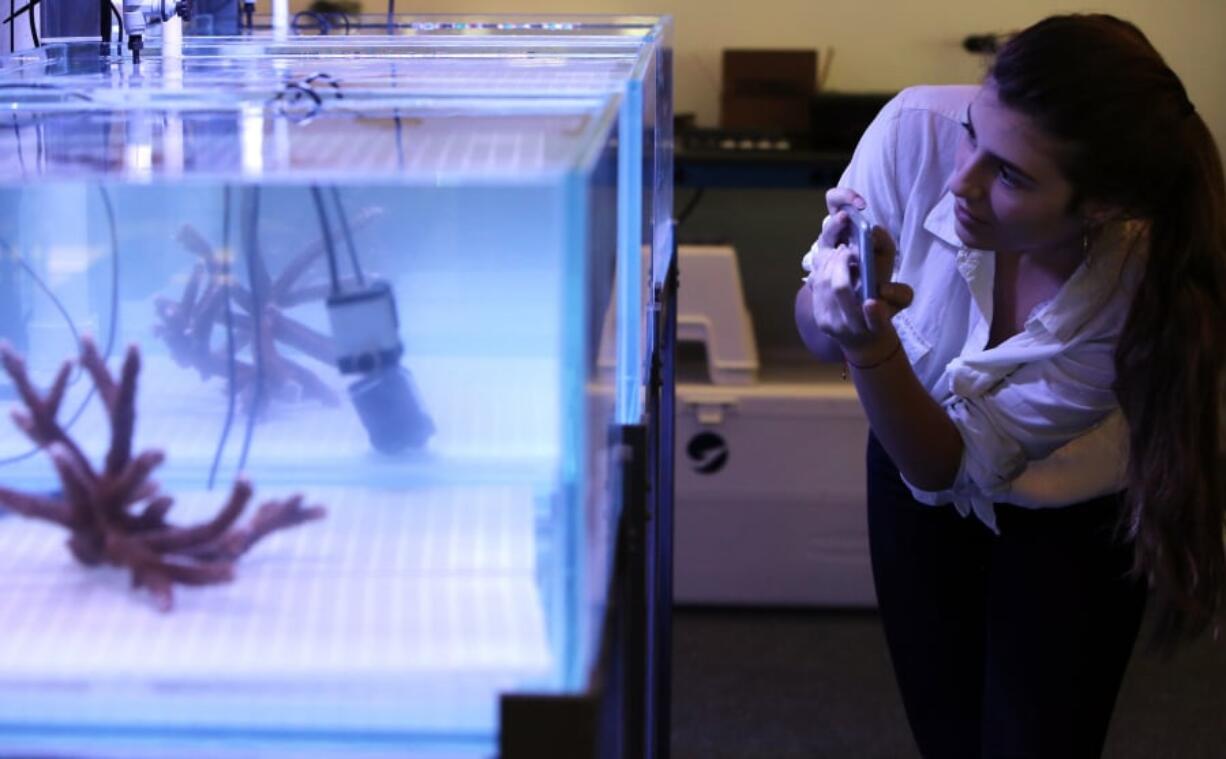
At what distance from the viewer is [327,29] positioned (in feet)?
5.90

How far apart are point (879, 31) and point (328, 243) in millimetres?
2536

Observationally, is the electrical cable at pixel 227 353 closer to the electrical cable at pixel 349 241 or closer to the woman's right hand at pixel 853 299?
the electrical cable at pixel 349 241

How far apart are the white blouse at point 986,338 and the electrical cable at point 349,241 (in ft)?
2.18

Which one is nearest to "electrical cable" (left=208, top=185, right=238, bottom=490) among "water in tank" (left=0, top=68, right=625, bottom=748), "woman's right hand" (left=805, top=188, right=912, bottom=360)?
"water in tank" (left=0, top=68, right=625, bottom=748)

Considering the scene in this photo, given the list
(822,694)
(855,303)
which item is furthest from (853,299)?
(822,694)

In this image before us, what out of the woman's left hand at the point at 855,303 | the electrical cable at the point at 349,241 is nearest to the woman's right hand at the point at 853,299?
the woman's left hand at the point at 855,303

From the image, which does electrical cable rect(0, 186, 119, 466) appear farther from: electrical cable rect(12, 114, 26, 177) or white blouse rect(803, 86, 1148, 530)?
white blouse rect(803, 86, 1148, 530)

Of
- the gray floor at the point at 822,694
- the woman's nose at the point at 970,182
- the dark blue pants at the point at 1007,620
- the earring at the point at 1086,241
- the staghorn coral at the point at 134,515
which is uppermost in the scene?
the woman's nose at the point at 970,182

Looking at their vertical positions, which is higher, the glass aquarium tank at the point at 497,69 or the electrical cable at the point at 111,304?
the glass aquarium tank at the point at 497,69

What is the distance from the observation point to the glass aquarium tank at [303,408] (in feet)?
2.34

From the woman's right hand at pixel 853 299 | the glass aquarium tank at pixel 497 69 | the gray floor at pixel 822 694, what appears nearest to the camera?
the glass aquarium tank at pixel 497 69

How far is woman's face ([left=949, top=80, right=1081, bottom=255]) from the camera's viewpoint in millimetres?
1208

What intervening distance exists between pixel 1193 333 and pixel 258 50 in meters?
0.85

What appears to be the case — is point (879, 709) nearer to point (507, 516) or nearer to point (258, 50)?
Answer: point (258, 50)
